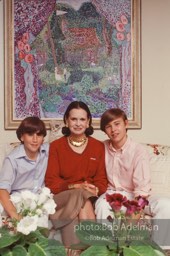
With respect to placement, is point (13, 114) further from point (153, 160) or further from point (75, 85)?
point (153, 160)

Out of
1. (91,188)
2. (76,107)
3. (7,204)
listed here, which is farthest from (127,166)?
(7,204)

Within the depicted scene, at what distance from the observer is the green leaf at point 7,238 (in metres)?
1.67

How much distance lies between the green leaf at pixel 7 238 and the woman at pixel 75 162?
955 mm

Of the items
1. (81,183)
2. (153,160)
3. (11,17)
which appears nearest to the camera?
(81,183)

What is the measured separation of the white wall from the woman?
84cm

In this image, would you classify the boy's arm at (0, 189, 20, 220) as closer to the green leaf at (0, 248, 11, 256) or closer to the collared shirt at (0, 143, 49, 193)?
the collared shirt at (0, 143, 49, 193)

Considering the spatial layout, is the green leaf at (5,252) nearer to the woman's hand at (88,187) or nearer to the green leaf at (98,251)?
the green leaf at (98,251)

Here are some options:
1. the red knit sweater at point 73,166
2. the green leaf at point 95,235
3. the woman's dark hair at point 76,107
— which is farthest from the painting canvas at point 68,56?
the green leaf at point 95,235

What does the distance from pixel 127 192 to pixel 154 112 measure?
103 centimetres

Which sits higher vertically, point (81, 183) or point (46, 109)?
point (46, 109)

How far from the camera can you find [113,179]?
2965 millimetres

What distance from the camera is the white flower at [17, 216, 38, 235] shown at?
165 centimetres

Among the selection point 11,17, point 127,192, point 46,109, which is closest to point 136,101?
point 46,109

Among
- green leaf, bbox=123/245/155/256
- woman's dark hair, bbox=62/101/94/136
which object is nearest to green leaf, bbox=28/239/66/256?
green leaf, bbox=123/245/155/256
